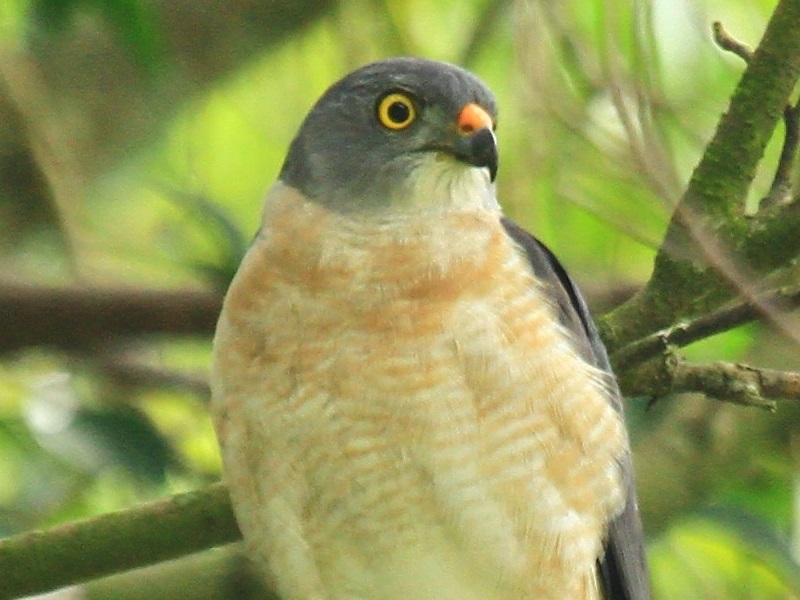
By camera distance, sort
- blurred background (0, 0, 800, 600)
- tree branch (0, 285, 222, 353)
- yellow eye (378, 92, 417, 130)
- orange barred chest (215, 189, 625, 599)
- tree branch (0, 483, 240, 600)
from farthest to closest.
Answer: tree branch (0, 285, 222, 353)
yellow eye (378, 92, 417, 130)
blurred background (0, 0, 800, 600)
orange barred chest (215, 189, 625, 599)
tree branch (0, 483, 240, 600)

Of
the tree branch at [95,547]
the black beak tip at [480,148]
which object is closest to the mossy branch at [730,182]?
the black beak tip at [480,148]

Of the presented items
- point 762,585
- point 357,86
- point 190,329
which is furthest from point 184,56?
point 762,585

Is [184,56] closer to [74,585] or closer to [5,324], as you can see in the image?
[5,324]

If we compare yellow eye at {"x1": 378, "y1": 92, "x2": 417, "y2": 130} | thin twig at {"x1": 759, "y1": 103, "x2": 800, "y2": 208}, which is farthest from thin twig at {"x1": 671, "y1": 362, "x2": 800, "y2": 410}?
yellow eye at {"x1": 378, "y1": 92, "x2": 417, "y2": 130}

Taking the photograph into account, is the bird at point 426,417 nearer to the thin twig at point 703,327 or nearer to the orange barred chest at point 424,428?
the orange barred chest at point 424,428

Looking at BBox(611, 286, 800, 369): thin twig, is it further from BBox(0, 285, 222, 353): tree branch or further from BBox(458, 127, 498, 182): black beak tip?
BBox(0, 285, 222, 353): tree branch

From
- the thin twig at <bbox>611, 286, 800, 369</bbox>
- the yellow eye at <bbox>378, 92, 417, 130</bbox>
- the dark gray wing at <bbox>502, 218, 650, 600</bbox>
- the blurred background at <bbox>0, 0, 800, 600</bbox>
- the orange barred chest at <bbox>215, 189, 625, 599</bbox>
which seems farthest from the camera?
the yellow eye at <bbox>378, 92, 417, 130</bbox>

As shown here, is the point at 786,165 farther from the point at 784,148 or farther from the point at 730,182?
the point at 730,182
